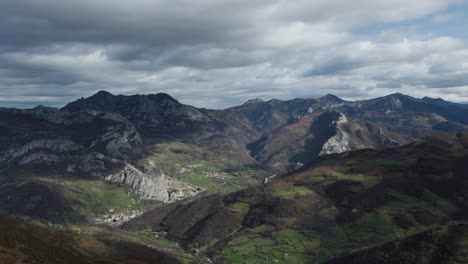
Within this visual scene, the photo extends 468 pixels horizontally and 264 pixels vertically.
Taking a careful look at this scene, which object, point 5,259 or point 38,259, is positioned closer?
point 5,259
